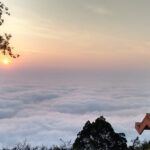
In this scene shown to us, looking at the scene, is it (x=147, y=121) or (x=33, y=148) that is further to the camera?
(x=33, y=148)

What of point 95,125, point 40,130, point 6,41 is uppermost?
point 40,130

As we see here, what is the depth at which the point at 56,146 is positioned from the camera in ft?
46.3

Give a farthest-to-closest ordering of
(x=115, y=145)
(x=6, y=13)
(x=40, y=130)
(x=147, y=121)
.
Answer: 1. (x=40, y=130)
2. (x=6, y=13)
3. (x=115, y=145)
4. (x=147, y=121)

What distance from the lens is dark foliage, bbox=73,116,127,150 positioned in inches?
489

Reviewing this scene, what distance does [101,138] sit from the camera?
12.5 metres

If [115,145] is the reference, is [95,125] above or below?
above

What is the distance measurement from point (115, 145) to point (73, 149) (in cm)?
173

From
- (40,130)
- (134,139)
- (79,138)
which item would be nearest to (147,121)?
(79,138)

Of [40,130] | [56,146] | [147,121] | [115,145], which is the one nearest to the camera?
[147,121]

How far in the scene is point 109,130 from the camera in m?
12.5

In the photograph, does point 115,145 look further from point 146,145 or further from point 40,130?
point 40,130

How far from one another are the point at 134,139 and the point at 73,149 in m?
2.85

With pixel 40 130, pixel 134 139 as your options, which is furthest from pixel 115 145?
pixel 40 130

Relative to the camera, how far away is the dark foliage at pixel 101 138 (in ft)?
40.8
